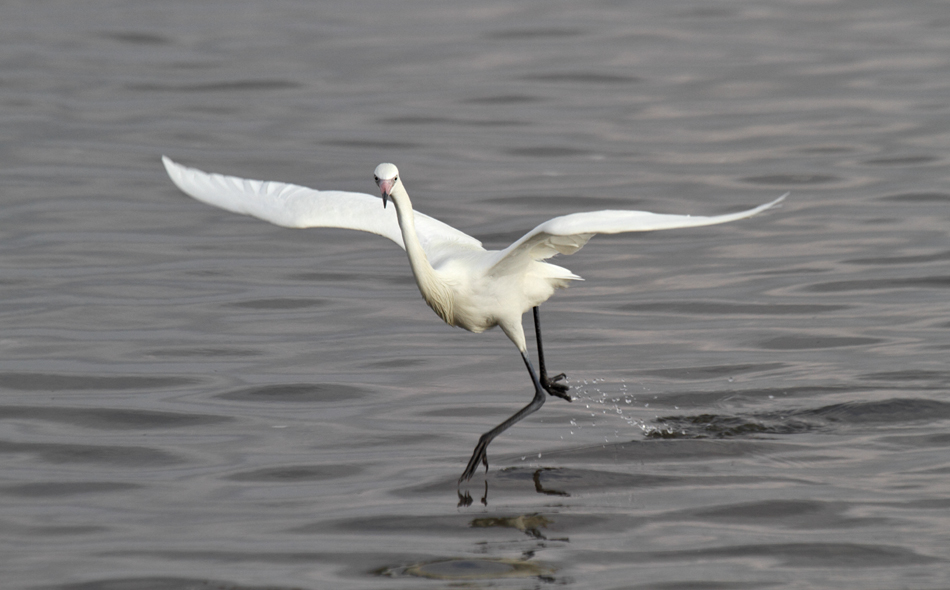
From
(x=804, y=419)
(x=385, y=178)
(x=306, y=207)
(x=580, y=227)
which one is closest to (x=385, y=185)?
(x=385, y=178)

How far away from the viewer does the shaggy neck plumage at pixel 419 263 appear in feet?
26.0

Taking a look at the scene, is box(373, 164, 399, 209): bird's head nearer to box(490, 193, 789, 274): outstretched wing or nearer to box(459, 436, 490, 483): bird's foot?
box(490, 193, 789, 274): outstretched wing

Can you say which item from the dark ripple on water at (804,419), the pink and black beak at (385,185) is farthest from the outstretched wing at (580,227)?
the dark ripple on water at (804,419)

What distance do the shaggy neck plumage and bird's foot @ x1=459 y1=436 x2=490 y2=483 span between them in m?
0.78

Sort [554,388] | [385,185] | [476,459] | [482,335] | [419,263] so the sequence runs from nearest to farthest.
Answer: [385,185], [419,263], [476,459], [554,388], [482,335]

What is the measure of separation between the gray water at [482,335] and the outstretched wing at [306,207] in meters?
1.24

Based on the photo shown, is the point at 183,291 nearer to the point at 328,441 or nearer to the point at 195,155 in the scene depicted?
the point at 328,441

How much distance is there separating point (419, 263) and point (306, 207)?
5.05 feet

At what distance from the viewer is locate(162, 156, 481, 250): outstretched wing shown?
927 cm

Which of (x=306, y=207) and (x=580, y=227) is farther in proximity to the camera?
(x=306, y=207)

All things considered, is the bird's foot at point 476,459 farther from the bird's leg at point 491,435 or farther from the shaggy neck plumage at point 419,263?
the shaggy neck plumage at point 419,263

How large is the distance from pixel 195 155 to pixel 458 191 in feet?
12.6

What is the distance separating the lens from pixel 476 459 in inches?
325

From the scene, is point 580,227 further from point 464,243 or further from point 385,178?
point 464,243
